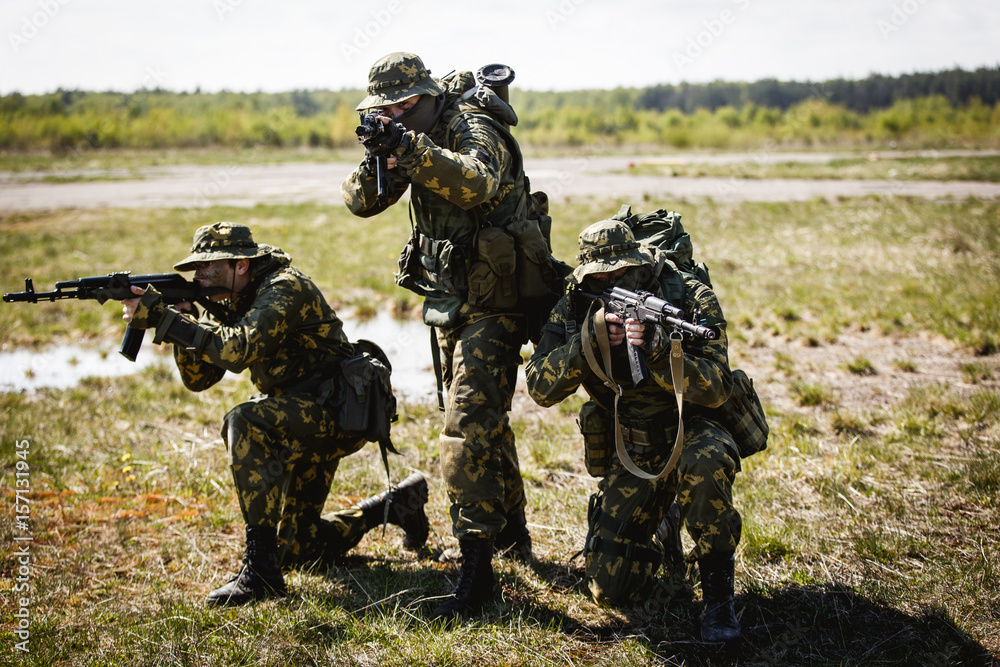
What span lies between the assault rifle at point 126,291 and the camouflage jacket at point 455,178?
1.07m

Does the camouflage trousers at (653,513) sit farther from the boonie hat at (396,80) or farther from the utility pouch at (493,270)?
the boonie hat at (396,80)

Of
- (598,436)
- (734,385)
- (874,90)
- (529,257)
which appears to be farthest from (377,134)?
(874,90)

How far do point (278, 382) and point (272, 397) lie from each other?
0.57 feet

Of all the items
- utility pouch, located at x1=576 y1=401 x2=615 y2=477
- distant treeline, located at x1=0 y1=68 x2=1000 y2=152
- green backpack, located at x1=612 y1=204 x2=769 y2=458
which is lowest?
utility pouch, located at x1=576 y1=401 x2=615 y2=477

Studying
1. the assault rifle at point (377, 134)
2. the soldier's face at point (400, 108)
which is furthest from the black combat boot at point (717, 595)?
the soldier's face at point (400, 108)

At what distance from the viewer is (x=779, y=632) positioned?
348cm

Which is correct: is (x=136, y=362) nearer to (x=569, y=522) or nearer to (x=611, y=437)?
(x=569, y=522)

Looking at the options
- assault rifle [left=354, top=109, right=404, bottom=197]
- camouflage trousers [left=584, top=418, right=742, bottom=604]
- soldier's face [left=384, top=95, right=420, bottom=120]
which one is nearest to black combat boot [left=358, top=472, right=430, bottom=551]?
camouflage trousers [left=584, top=418, right=742, bottom=604]

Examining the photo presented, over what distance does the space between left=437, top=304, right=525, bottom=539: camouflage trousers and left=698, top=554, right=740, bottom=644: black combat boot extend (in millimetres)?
1045

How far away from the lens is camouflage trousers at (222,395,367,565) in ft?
13.0

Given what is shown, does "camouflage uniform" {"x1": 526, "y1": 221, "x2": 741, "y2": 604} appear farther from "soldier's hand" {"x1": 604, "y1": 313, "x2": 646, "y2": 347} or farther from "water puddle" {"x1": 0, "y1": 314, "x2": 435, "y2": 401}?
"water puddle" {"x1": 0, "y1": 314, "x2": 435, "y2": 401}

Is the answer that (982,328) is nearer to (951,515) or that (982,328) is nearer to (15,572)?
(951,515)

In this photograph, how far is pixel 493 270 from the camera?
3967mm

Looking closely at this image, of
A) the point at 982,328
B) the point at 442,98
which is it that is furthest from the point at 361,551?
the point at 982,328
